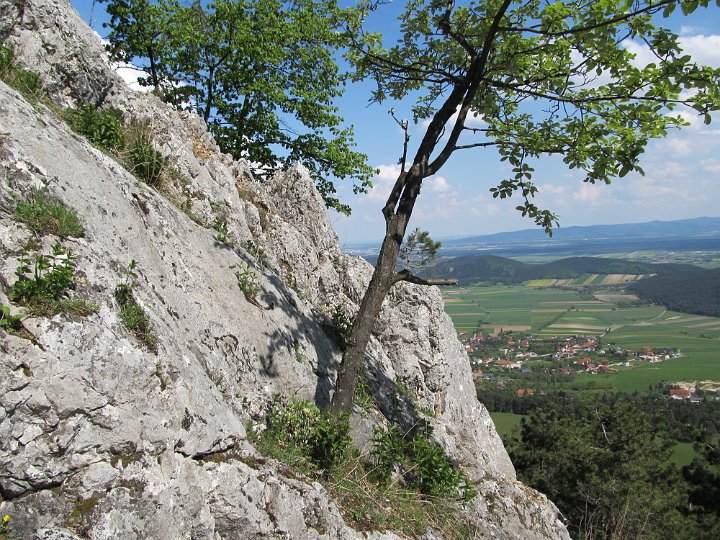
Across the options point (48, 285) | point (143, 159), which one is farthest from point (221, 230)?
point (48, 285)

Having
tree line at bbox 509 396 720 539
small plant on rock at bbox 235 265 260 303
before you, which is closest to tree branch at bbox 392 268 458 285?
small plant on rock at bbox 235 265 260 303

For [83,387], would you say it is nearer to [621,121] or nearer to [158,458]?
[158,458]

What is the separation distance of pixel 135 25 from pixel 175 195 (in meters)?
14.4

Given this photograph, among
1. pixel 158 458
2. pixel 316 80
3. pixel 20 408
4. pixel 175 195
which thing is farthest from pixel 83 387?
pixel 316 80

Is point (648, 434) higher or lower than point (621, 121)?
lower

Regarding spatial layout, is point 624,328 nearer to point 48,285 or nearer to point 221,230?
point 221,230

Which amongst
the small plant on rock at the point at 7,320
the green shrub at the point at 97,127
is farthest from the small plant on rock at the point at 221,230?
the small plant on rock at the point at 7,320

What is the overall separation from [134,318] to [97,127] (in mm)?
4868

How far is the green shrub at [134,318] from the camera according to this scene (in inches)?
189

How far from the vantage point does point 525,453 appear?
3475 centimetres

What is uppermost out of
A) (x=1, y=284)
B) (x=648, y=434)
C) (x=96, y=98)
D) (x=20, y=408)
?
(x=96, y=98)

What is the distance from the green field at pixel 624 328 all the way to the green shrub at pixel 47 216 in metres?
99.8

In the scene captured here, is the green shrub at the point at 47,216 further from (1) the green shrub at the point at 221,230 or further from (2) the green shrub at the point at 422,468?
(2) the green shrub at the point at 422,468

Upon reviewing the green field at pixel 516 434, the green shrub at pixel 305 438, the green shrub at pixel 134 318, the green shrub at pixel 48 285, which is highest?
the green shrub at pixel 48 285
